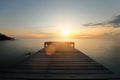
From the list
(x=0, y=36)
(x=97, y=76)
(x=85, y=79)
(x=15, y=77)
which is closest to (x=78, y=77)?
(x=85, y=79)

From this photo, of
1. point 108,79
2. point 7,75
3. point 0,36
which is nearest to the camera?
point 108,79

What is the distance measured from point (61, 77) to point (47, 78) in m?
0.44

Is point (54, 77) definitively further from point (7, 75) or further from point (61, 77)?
point (7, 75)

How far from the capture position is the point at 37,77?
5344mm

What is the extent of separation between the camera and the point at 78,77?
5.35 metres

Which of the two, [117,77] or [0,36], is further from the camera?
[0,36]

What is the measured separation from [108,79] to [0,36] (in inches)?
6402

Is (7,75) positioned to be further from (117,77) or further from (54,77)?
(117,77)

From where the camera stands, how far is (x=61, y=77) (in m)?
5.33

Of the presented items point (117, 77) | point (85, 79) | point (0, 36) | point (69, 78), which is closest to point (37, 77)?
point (69, 78)

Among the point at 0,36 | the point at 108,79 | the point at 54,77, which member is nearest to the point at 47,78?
the point at 54,77

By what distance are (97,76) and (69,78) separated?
913 mm

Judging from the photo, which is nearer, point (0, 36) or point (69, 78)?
point (69, 78)

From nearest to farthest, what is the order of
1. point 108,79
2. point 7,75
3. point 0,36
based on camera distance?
point 108,79
point 7,75
point 0,36
